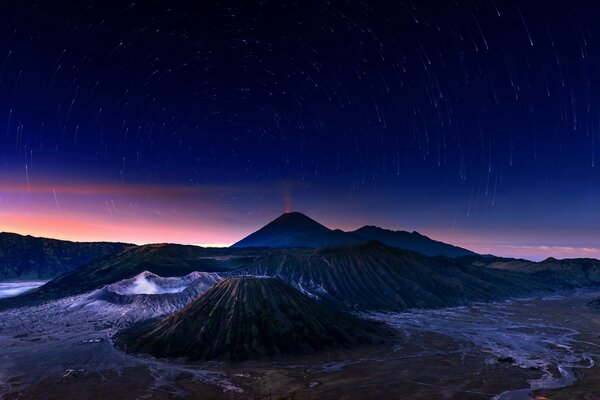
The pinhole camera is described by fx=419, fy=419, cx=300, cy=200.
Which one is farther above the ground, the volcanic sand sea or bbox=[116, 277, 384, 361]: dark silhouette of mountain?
bbox=[116, 277, 384, 361]: dark silhouette of mountain

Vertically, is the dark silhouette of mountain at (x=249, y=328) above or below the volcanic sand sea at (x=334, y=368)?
above

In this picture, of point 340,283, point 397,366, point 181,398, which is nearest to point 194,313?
point 181,398

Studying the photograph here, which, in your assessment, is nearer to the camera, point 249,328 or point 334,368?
point 334,368

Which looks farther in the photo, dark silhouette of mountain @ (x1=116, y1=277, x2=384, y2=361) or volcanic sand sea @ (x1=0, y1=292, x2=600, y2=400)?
dark silhouette of mountain @ (x1=116, y1=277, x2=384, y2=361)

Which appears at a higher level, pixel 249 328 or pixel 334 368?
pixel 249 328

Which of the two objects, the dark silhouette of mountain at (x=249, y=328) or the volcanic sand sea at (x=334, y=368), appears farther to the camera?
the dark silhouette of mountain at (x=249, y=328)

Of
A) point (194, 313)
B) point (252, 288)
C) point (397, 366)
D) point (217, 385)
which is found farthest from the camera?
point (252, 288)

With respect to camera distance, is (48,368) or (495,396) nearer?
(495,396)

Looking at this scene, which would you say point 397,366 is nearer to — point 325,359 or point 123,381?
point 325,359
